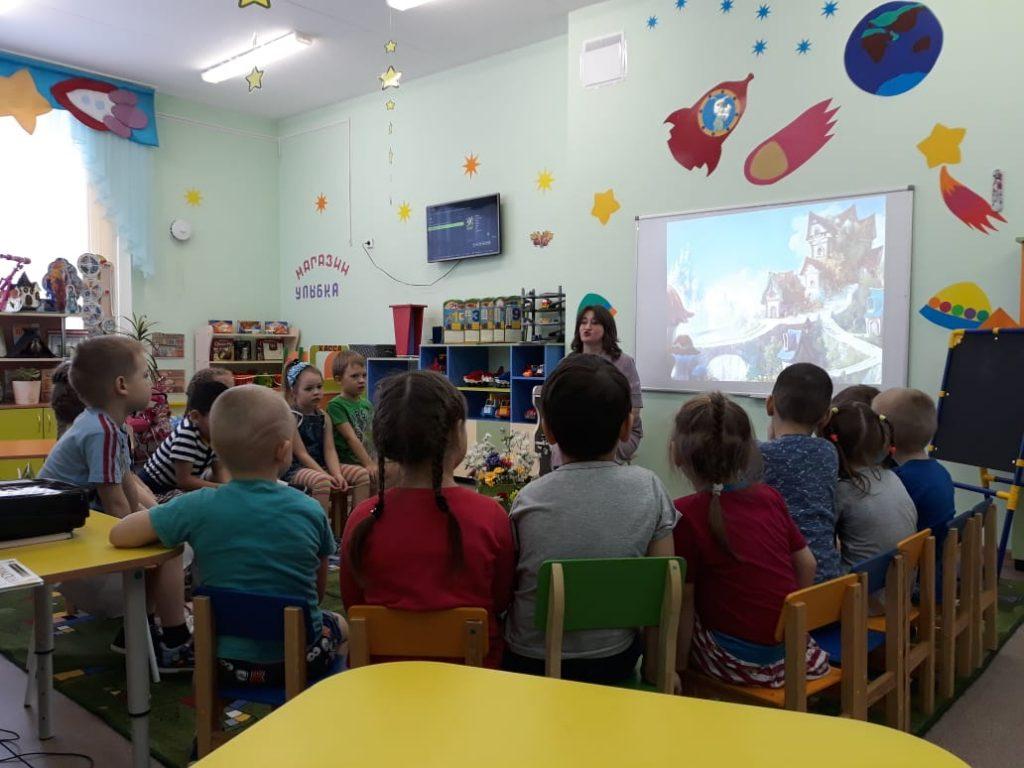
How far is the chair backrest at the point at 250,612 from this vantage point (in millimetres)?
1438

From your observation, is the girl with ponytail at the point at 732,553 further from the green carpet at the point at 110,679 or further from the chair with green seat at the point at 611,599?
the green carpet at the point at 110,679

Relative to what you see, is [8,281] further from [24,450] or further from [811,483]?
[811,483]

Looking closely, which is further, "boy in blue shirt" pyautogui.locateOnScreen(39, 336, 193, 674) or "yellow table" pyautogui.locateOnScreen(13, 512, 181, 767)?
"boy in blue shirt" pyautogui.locateOnScreen(39, 336, 193, 674)

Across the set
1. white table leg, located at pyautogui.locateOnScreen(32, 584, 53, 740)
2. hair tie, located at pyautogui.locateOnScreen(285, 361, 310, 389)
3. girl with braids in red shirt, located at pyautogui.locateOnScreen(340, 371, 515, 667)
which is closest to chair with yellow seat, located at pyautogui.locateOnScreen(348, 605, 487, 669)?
girl with braids in red shirt, located at pyautogui.locateOnScreen(340, 371, 515, 667)

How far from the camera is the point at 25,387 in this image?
5.62 m

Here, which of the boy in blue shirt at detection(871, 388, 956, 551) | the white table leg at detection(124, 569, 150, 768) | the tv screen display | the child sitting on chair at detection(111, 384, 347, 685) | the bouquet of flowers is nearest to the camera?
the child sitting on chair at detection(111, 384, 347, 685)

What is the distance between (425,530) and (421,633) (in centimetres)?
19

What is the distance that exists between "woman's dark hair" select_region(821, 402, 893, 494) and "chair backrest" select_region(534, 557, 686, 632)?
0.97 metres

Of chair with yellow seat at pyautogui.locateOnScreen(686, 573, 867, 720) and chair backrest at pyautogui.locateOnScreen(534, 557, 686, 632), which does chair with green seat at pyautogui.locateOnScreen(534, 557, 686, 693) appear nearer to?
chair backrest at pyautogui.locateOnScreen(534, 557, 686, 632)

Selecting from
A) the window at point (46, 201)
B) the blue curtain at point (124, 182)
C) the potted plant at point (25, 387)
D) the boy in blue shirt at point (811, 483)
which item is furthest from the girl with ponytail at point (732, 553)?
the blue curtain at point (124, 182)

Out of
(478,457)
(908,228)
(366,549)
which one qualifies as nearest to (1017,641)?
(908,228)

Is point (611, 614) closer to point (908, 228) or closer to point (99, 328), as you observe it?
point (908, 228)

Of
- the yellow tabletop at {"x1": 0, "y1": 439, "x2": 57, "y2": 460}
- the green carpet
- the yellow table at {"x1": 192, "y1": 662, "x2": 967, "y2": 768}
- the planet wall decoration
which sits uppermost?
the planet wall decoration

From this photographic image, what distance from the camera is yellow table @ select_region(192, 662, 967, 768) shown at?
761 millimetres
